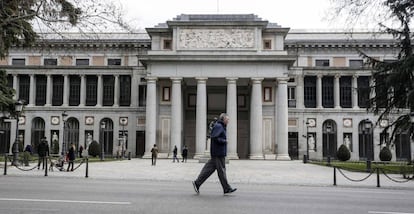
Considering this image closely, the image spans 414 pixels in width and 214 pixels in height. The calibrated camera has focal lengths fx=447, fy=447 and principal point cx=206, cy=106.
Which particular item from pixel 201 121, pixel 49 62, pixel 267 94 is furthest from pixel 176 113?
pixel 49 62

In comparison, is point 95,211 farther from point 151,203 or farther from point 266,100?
point 266,100

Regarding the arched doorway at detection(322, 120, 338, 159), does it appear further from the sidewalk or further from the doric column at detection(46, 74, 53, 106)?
the doric column at detection(46, 74, 53, 106)

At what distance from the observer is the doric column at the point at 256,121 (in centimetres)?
5200

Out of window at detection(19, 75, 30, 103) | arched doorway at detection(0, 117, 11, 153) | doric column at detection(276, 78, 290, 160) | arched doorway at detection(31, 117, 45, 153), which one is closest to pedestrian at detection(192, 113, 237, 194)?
doric column at detection(276, 78, 290, 160)

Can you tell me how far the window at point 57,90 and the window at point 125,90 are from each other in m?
8.75

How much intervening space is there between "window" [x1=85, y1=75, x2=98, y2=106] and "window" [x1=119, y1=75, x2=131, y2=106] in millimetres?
3684

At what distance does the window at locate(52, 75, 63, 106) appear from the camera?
65.1 metres

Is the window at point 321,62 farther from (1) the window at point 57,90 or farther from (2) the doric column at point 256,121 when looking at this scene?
(1) the window at point 57,90

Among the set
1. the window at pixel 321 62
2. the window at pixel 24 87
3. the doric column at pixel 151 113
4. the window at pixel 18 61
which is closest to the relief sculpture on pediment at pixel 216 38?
the doric column at pixel 151 113

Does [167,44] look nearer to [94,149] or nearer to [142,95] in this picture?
[142,95]

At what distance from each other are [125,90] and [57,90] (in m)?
10.1

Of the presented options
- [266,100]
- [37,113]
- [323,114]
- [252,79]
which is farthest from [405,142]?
[37,113]

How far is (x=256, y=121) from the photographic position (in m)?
52.2

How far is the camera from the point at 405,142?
204 feet
